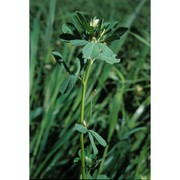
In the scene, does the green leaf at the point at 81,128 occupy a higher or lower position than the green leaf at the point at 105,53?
lower

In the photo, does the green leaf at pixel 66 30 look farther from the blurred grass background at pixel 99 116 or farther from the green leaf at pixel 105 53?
the blurred grass background at pixel 99 116

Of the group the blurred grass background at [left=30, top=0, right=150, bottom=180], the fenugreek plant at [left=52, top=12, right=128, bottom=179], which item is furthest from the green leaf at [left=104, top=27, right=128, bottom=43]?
the blurred grass background at [left=30, top=0, right=150, bottom=180]

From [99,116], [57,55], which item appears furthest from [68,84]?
[99,116]

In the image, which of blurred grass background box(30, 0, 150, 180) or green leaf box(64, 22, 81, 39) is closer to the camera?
green leaf box(64, 22, 81, 39)

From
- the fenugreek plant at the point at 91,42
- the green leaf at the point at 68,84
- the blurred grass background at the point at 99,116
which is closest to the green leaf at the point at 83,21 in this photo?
the fenugreek plant at the point at 91,42

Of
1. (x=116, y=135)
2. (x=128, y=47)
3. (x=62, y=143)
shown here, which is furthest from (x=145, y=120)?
(x=128, y=47)

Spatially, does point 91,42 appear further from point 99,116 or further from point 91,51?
point 99,116

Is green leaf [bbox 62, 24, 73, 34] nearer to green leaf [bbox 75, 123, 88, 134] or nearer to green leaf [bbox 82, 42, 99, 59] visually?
green leaf [bbox 82, 42, 99, 59]

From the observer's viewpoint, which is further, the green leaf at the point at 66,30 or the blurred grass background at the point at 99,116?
the blurred grass background at the point at 99,116

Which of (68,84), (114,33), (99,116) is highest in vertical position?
(114,33)
